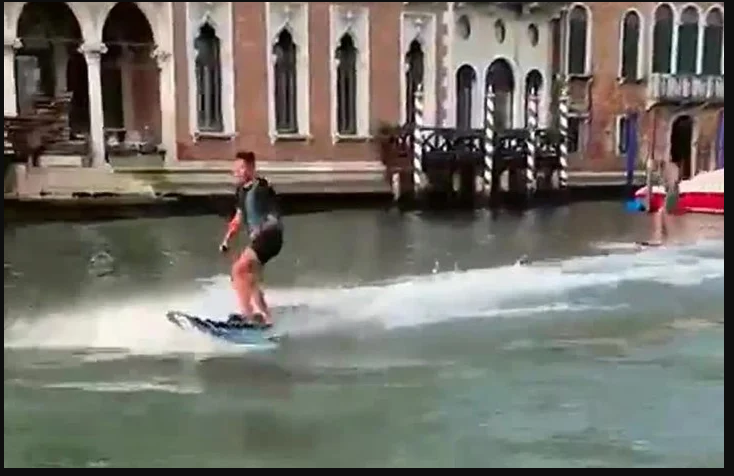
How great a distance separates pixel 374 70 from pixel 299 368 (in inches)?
11.1

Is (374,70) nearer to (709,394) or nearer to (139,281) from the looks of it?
(139,281)

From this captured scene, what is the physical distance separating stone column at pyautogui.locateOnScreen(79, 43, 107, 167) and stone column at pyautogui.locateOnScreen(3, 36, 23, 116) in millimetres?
56

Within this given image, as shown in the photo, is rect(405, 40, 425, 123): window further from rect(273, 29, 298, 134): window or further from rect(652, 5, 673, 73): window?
rect(652, 5, 673, 73): window

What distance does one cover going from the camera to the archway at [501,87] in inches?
35.2

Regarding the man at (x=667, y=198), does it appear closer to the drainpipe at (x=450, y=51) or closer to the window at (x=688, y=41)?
the window at (x=688, y=41)

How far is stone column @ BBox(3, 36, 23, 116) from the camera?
83 cm

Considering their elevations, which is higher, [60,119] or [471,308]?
[60,119]

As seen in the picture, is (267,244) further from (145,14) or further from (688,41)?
(688,41)

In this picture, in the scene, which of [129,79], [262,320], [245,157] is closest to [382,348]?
[262,320]

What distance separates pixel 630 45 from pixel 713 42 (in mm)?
78

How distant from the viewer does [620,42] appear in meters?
0.92

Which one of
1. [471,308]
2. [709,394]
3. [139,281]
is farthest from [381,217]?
[709,394]

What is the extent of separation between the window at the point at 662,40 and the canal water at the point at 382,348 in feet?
0.48

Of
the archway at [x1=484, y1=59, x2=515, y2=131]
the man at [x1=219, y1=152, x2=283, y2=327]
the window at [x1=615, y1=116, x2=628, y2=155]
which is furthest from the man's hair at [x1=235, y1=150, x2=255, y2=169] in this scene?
the window at [x1=615, y1=116, x2=628, y2=155]
